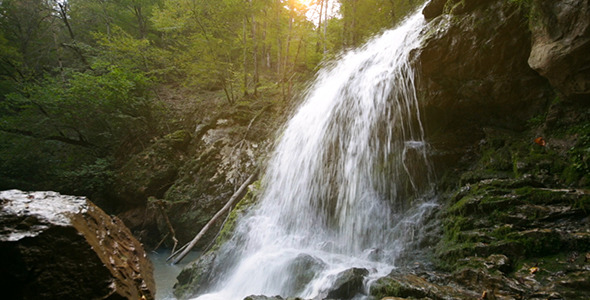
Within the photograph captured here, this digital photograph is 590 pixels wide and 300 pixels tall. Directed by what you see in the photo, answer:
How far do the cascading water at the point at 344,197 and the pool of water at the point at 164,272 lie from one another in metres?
1.16

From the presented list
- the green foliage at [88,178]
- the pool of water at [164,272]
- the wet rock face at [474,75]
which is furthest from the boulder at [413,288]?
the green foliage at [88,178]

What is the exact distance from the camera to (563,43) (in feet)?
10.4

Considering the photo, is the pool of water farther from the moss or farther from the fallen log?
the moss

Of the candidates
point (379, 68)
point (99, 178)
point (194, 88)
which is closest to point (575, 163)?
point (379, 68)

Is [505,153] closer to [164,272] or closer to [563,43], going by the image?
[563,43]

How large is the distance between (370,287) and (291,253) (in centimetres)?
182

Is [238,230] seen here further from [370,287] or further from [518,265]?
[518,265]

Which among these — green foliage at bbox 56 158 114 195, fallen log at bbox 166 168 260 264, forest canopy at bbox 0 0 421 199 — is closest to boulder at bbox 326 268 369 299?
fallen log at bbox 166 168 260 264

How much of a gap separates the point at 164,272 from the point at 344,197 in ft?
16.0

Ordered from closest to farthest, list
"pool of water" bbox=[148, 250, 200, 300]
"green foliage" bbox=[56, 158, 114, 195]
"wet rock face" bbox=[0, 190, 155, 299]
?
"wet rock face" bbox=[0, 190, 155, 299] < "pool of water" bbox=[148, 250, 200, 300] < "green foliage" bbox=[56, 158, 114, 195]

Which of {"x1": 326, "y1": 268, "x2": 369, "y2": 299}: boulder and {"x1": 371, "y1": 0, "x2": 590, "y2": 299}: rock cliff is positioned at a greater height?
{"x1": 371, "y1": 0, "x2": 590, "y2": 299}: rock cliff

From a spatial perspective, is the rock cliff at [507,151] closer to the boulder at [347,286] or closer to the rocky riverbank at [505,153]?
the rocky riverbank at [505,153]

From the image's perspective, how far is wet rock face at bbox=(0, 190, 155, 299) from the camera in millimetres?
1675

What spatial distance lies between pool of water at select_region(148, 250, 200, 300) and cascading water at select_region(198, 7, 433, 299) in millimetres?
1156
